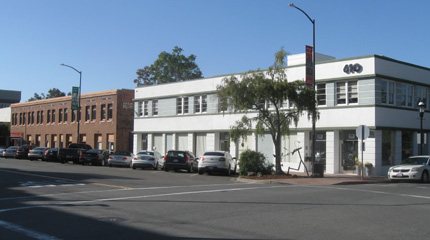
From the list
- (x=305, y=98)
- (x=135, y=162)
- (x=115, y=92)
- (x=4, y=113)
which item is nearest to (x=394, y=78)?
(x=305, y=98)

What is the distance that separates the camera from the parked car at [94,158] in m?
35.8

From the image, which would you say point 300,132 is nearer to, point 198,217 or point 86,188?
point 86,188

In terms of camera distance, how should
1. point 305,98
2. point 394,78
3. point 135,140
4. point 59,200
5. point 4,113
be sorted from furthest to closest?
point 4,113 → point 135,140 → point 394,78 → point 305,98 → point 59,200

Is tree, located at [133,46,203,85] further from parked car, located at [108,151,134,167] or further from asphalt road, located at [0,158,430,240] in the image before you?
asphalt road, located at [0,158,430,240]

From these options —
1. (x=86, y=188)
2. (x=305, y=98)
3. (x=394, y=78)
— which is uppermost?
(x=394, y=78)

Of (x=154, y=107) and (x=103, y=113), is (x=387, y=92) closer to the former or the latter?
(x=154, y=107)

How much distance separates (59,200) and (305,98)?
572 inches

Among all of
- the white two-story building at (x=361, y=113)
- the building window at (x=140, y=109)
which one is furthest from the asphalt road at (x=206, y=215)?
the building window at (x=140, y=109)

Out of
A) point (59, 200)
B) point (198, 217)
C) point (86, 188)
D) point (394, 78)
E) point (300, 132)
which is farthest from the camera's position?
point (300, 132)

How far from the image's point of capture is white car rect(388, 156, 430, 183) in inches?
850

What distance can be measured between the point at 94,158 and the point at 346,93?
21.4m

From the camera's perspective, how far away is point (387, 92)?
2716 cm

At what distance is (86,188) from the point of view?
16.3m

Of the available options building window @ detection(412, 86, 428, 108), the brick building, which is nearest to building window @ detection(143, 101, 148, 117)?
the brick building
